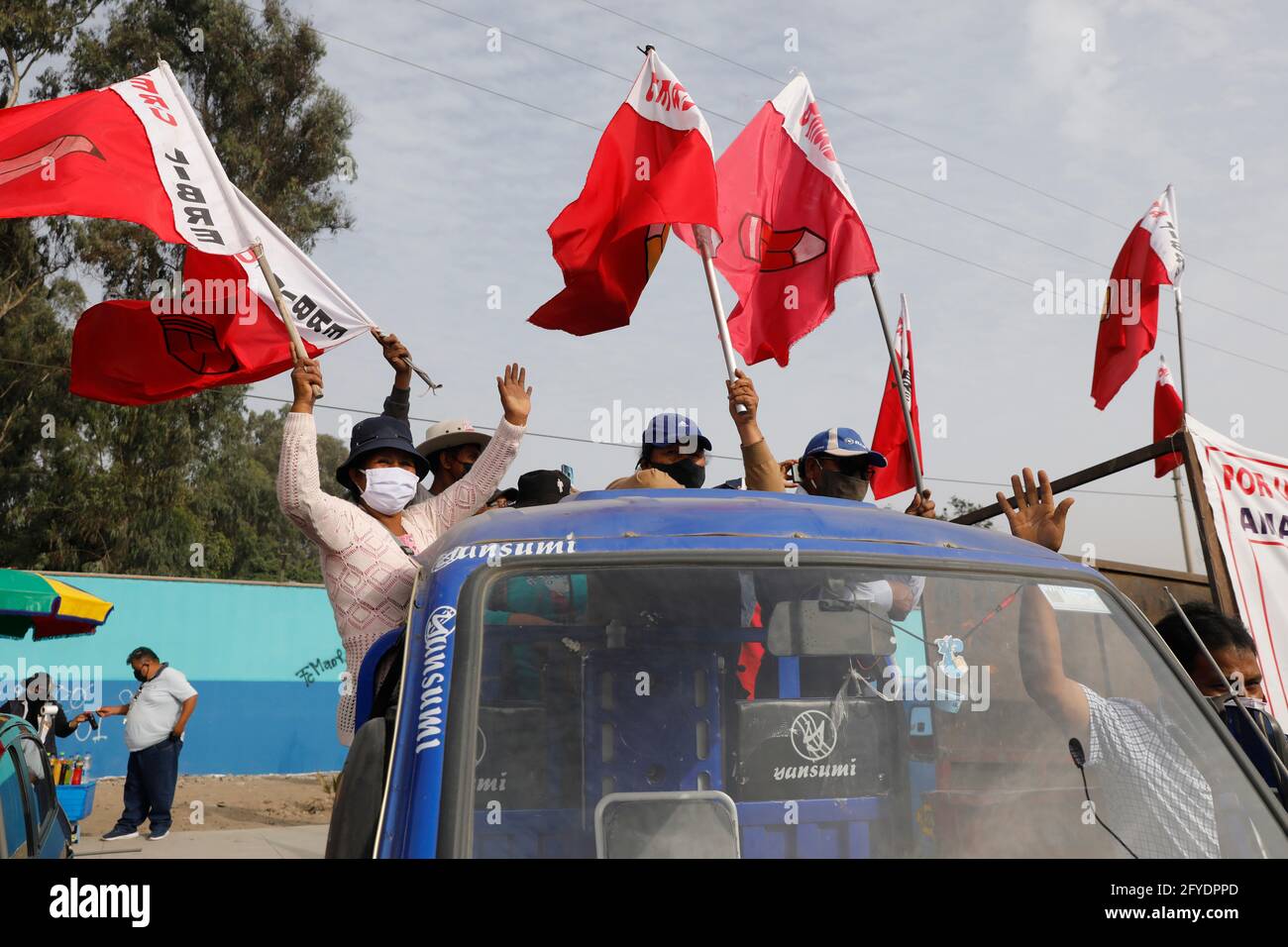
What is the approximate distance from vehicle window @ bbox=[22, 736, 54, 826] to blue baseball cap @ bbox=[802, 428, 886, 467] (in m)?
3.16

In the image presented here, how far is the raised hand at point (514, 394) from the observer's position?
14.5 ft

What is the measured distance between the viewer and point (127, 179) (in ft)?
17.3

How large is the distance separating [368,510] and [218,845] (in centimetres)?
882

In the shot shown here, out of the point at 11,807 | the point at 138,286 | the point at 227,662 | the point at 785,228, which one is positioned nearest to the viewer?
the point at 11,807

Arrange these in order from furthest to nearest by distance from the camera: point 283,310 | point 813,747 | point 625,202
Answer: point 625,202, point 283,310, point 813,747

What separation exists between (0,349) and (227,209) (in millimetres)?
23126

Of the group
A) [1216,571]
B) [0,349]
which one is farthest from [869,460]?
[0,349]

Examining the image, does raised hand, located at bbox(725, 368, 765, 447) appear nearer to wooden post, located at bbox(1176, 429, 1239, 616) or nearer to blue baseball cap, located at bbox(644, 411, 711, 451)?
blue baseball cap, located at bbox(644, 411, 711, 451)

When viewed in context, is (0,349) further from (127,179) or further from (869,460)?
(869,460)

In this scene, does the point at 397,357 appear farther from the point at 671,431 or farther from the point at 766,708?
the point at 766,708

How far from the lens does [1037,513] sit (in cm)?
368

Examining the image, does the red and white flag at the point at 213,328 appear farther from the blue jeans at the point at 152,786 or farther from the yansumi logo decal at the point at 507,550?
the blue jeans at the point at 152,786

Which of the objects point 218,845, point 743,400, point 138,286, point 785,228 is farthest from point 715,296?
point 138,286


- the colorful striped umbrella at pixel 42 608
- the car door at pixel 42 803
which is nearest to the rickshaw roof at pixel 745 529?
the car door at pixel 42 803
